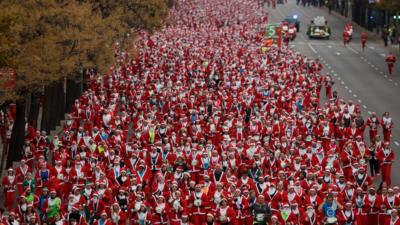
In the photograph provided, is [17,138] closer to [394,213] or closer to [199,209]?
[199,209]

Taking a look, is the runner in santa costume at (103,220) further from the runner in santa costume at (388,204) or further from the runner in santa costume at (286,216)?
the runner in santa costume at (388,204)

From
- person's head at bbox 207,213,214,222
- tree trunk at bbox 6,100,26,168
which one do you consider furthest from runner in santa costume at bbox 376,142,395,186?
tree trunk at bbox 6,100,26,168

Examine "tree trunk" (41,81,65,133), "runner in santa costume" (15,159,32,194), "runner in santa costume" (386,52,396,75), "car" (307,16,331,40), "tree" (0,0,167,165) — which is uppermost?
"tree" (0,0,167,165)

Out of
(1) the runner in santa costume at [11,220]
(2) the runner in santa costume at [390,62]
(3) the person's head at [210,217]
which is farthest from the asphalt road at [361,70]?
(1) the runner in santa costume at [11,220]

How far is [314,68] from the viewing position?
53.4 metres

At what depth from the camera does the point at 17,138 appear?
34.8 m

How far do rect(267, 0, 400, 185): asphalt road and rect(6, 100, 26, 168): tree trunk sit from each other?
11.3m

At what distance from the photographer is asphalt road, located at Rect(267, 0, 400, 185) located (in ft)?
157

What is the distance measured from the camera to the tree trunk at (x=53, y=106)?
1596 inches

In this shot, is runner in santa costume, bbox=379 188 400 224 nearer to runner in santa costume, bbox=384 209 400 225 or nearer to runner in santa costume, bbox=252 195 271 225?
runner in santa costume, bbox=384 209 400 225

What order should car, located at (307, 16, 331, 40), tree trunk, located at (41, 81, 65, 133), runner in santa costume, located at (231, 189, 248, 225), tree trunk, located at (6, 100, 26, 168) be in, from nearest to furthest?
runner in santa costume, located at (231, 189, 248, 225), tree trunk, located at (6, 100, 26, 168), tree trunk, located at (41, 81, 65, 133), car, located at (307, 16, 331, 40)

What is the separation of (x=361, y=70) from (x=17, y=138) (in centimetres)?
3389

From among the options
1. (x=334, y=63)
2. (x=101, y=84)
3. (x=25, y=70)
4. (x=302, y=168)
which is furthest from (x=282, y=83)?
(x=334, y=63)

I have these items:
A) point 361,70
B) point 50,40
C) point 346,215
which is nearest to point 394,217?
point 346,215
